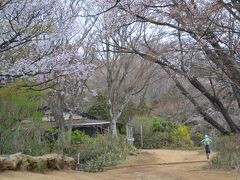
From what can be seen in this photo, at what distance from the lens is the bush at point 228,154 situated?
53.8ft

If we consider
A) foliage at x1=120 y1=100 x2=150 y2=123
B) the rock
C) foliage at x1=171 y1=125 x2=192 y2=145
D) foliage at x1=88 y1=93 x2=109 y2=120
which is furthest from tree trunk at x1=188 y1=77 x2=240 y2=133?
foliage at x1=88 y1=93 x2=109 y2=120

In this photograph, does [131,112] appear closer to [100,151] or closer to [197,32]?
[100,151]

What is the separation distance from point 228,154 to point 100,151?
8.03 metres

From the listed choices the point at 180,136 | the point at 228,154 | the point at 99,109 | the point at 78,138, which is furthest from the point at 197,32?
the point at 99,109

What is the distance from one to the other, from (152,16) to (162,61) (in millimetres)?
2306

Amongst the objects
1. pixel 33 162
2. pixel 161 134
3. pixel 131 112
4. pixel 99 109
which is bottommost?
pixel 33 162

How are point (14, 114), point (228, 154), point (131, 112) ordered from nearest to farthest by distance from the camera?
1. point (228, 154)
2. point (14, 114)
3. point (131, 112)

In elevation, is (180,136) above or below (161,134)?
below

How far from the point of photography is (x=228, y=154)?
55.9 ft

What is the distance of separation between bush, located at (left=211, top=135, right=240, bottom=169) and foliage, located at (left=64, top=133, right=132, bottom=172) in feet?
19.8

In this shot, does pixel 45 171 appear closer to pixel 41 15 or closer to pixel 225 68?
pixel 41 15

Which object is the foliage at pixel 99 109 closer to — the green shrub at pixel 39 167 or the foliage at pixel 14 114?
the foliage at pixel 14 114

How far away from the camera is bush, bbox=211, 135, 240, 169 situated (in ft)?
53.8

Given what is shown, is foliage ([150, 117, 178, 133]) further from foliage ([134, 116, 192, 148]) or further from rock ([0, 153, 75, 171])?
rock ([0, 153, 75, 171])
